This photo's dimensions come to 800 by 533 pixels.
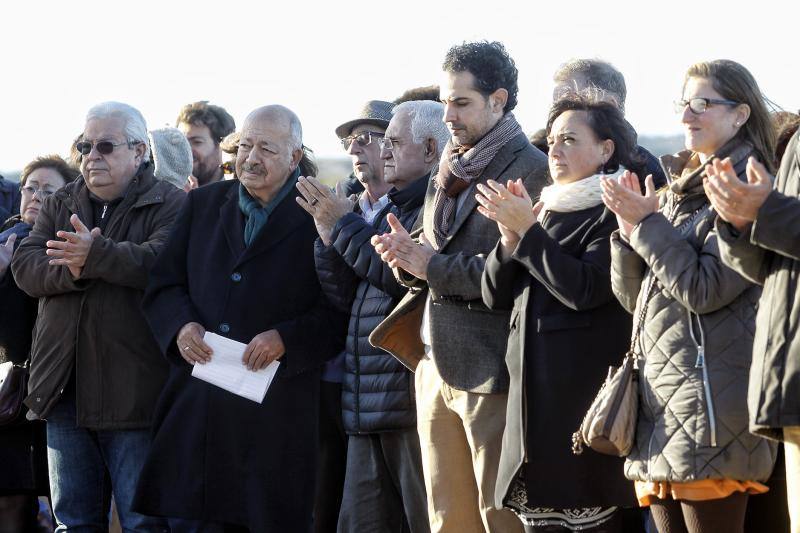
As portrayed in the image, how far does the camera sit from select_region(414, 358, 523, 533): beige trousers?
5152mm

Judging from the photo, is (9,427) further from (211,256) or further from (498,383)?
(498,383)

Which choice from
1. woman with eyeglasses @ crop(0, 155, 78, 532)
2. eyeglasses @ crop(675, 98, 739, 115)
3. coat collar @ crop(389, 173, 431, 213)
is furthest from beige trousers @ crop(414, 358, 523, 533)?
woman with eyeglasses @ crop(0, 155, 78, 532)

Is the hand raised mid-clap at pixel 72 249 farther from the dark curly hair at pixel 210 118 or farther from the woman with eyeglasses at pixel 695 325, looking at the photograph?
the woman with eyeglasses at pixel 695 325

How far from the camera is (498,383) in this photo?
5094 millimetres

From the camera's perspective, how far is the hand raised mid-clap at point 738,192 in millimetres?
3539

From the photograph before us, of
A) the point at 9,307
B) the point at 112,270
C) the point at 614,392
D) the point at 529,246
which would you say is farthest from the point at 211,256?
the point at 614,392

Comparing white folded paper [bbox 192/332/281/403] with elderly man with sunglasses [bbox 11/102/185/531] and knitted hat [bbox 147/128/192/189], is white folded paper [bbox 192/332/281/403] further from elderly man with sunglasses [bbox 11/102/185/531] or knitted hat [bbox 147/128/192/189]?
knitted hat [bbox 147/128/192/189]

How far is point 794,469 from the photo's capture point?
3713mm

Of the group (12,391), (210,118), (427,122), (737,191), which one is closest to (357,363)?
(427,122)

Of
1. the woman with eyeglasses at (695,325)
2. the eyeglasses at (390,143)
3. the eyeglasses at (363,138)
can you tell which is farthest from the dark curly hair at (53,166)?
the woman with eyeglasses at (695,325)

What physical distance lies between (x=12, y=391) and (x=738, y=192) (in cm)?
466

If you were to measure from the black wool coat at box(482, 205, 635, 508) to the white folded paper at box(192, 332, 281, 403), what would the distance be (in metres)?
1.65

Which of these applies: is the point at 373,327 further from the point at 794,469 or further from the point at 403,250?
the point at 794,469

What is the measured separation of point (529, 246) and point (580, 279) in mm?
225
